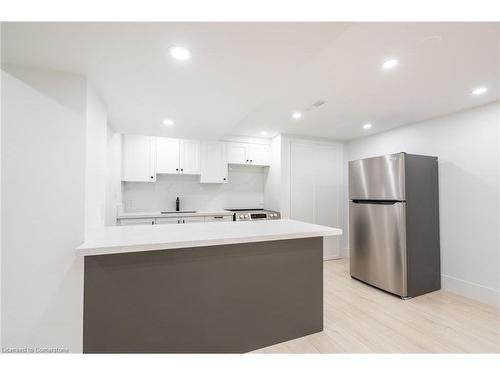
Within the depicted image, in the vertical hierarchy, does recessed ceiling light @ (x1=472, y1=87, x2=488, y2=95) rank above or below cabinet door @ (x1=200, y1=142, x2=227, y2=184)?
above

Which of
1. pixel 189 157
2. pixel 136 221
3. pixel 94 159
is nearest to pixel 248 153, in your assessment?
pixel 189 157

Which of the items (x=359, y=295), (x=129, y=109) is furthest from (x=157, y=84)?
(x=359, y=295)

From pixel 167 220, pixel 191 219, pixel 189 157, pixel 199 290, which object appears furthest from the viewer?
pixel 189 157

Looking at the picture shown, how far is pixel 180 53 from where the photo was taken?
48.8 inches

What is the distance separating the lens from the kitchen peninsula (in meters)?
1.37

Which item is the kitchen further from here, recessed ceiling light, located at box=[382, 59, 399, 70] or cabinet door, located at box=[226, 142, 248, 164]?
cabinet door, located at box=[226, 142, 248, 164]

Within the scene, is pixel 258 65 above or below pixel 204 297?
above

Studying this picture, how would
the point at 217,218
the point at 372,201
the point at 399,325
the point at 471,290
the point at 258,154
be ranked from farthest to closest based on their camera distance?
the point at 258,154, the point at 217,218, the point at 372,201, the point at 471,290, the point at 399,325

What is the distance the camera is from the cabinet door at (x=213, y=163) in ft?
13.1

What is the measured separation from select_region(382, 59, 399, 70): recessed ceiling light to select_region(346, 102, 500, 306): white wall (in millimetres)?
1739

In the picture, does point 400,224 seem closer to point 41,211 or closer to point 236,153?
point 236,153

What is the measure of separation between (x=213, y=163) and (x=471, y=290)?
395cm

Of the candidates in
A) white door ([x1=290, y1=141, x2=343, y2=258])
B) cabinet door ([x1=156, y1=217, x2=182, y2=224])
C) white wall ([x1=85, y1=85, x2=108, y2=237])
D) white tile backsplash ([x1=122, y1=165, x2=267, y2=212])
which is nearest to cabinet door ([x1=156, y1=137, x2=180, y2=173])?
white tile backsplash ([x1=122, y1=165, x2=267, y2=212])
